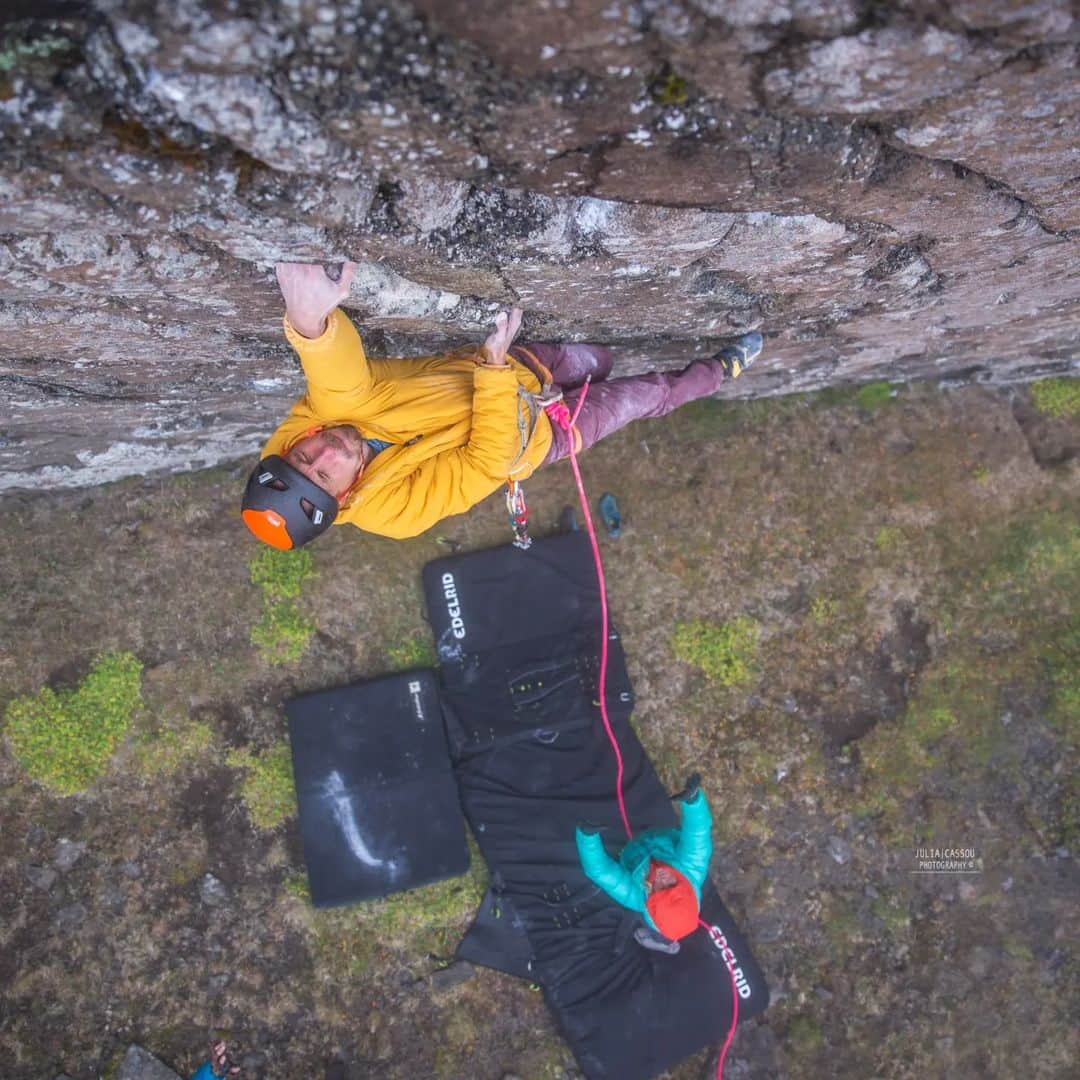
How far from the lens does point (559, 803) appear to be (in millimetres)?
5336

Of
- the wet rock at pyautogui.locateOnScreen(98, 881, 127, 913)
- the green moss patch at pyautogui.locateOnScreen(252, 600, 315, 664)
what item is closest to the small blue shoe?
the green moss patch at pyautogui.locateOnScreen(252, 600, 315, 664)

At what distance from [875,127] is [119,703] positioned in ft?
17.3

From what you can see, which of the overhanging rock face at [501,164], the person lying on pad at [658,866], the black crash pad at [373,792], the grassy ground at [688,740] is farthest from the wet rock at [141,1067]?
the overhanging rock face at [501,164]

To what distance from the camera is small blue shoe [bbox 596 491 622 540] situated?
5610 millimetres

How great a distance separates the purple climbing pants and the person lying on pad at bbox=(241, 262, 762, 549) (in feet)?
0.04

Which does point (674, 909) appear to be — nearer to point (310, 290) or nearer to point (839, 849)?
point (839, 849)

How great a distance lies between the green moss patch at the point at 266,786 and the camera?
536 centimetres

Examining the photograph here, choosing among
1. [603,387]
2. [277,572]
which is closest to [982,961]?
[603,387]

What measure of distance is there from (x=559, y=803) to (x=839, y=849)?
6.47 ft

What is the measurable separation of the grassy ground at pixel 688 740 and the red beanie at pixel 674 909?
3.48 ft

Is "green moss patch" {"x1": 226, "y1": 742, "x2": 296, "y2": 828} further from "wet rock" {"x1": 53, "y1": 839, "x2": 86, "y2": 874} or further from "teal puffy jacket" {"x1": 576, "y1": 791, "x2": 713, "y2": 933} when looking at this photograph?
"teal puffy jacket" {"x1": 576, "y1": 791, "x2": 713, "y2": 933}

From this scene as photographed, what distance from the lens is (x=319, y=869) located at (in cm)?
524

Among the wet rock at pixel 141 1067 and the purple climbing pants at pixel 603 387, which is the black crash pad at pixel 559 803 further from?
the wet rock at pixel 141 1067

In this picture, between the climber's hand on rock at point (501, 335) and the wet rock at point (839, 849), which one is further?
the wet rock at point (839, 849)
